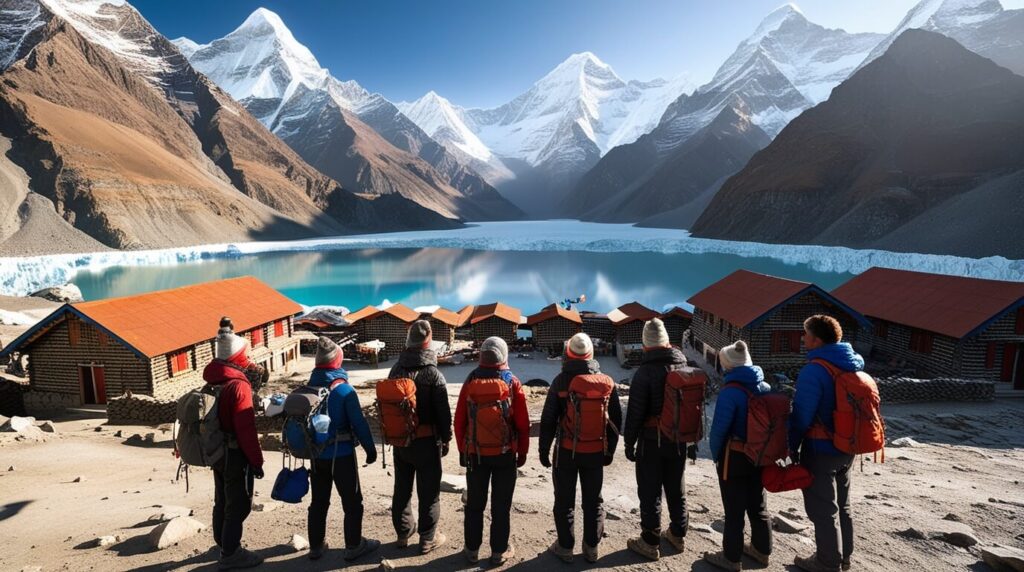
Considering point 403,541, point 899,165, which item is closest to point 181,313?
point 403,541

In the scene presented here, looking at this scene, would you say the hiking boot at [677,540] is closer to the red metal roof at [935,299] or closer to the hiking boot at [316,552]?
the hiking boot at [316,552]

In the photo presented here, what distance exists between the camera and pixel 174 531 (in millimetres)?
5941

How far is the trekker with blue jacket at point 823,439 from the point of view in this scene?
4.98m

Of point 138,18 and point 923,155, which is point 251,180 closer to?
point 138,18

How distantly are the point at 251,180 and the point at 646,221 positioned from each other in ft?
399

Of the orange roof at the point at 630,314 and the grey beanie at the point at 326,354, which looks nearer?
the grey beanie at the point at 326,354

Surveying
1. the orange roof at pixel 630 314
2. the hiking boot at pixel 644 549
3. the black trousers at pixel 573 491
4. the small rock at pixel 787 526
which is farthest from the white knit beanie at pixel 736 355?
the orange roof at pixel 630 314

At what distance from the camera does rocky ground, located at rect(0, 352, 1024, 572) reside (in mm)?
5617

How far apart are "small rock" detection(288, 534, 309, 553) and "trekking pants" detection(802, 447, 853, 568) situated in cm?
522

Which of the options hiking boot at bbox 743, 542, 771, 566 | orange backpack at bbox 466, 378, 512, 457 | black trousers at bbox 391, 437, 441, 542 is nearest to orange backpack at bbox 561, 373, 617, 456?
orange backpack at bbox 466, 378, 512, 457

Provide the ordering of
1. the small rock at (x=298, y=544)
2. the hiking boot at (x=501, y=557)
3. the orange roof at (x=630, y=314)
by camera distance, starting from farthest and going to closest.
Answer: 1. the orange roof at (x=630, y=314)
2. the small rock at (x=298, y=544)
3. the hiking boot at (x=501, y=557)

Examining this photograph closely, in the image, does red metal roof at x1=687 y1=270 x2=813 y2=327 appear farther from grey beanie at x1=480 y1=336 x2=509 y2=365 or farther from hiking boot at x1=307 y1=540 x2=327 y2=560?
hiking boot at x1=307 y1=540 x2=327 y2=560

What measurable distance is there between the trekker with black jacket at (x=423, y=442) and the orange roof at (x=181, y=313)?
1418cm

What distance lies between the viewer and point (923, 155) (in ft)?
289
